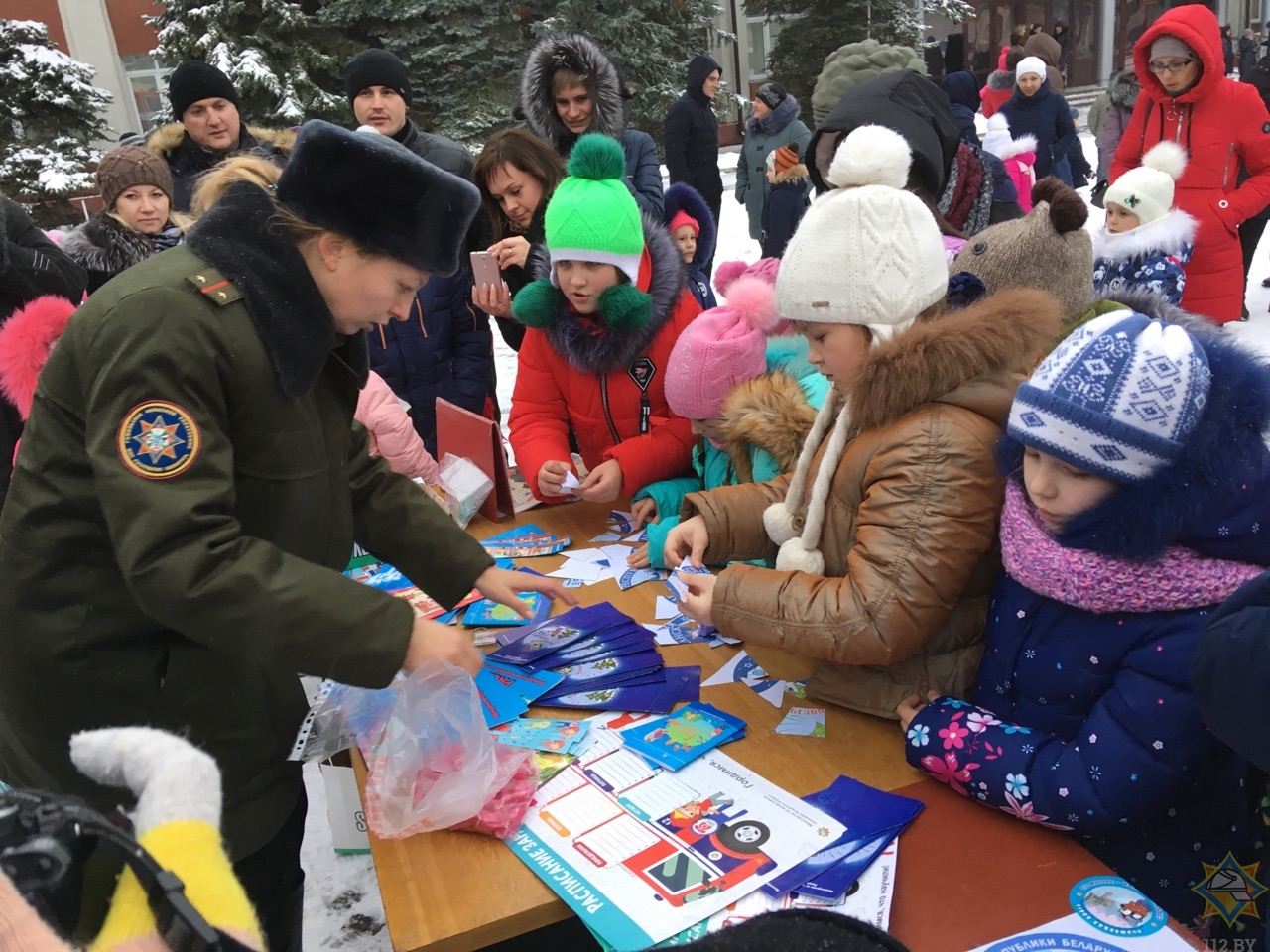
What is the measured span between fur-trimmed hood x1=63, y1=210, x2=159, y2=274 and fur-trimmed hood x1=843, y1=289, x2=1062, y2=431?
3220 mm

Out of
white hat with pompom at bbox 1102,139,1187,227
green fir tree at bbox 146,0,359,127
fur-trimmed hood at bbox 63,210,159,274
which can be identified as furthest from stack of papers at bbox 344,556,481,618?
green fir tree at bbox 146,0,359,127

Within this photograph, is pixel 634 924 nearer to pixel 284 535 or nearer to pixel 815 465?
pixel 284 535

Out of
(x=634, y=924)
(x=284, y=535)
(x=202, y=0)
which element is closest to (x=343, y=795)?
(x=284, y=535)

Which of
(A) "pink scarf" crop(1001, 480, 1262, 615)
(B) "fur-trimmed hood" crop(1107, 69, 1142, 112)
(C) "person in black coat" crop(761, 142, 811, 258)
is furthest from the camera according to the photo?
(C) "person in black coat" crop(761, 142, 811, 258)

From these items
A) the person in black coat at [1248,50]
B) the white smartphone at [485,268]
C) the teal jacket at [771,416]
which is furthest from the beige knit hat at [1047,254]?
the person in black coat at [1248,50]

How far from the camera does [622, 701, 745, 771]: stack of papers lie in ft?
4.95

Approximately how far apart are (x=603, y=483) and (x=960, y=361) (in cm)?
113

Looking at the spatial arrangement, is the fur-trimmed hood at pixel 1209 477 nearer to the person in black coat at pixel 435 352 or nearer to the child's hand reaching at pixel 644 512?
the child's hand reaching at pixel 644 512

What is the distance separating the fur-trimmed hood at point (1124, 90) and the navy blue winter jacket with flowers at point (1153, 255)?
2.81 m

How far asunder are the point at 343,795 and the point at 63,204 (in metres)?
9.88

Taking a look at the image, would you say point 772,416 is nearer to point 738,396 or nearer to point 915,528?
point 738,396

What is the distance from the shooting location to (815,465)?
71.5 inches

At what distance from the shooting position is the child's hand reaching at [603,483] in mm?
2418

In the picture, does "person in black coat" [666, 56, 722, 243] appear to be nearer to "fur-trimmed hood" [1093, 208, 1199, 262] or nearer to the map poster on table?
"fur-trimmed hood" [1093, 208, 1199, 262]
